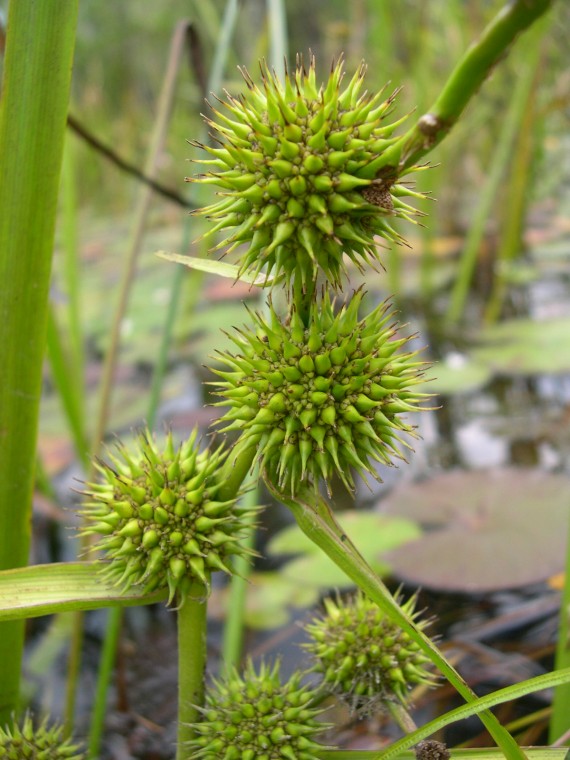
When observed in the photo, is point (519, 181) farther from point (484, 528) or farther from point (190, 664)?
point (190, 664)

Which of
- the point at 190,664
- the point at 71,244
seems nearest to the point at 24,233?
the point at 190,664

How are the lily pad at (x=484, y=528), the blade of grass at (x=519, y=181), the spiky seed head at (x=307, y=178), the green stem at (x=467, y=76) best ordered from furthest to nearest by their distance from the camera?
1. the blade of grass at (x=519, y=181)
2. the lily pad at (x=484, y=528)
3. the spiky seed head at (x=307, y=178)
4. the green stem at (x=467, y=76)

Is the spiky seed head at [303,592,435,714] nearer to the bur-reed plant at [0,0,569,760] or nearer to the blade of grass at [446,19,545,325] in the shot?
the bur-reed plant at [0,0,569,760]

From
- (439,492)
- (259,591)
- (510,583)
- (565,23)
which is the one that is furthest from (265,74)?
(565,23)

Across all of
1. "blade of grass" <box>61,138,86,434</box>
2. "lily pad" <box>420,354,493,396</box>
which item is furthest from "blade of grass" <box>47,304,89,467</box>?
"lily pad" <box>420,354,493,396</box>

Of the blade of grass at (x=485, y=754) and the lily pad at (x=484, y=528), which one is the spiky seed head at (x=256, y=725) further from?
the lily pad at (x=484, y=528)

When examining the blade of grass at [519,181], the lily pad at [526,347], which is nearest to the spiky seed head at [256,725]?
the lily pad at [526,347]

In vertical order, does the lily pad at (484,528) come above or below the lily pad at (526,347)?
below

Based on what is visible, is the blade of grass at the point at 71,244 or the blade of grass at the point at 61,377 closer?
the blade of grass at the point at 61,377
